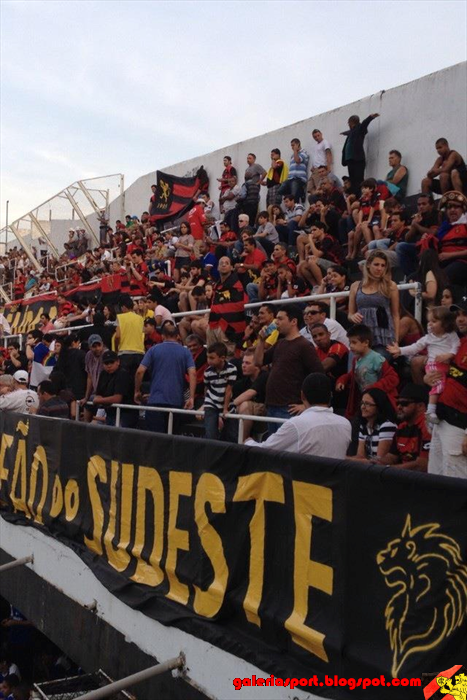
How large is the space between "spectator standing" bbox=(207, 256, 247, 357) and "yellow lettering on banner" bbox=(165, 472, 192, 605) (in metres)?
4.33

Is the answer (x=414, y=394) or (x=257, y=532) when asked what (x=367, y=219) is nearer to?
(x=414, y=394)

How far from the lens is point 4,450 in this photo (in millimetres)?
10281

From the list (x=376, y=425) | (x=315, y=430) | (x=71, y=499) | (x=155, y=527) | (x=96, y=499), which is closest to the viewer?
(x=315, y=430)

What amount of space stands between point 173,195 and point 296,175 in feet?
→ 22.4

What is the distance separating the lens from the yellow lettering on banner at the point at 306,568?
4387mm

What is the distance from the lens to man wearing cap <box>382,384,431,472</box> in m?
6.19

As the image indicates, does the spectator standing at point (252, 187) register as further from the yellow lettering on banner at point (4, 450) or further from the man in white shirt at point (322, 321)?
the man in white shirt at point (322, 321)

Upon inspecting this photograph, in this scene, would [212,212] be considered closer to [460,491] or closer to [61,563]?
[61,563]

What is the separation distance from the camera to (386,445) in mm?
6320

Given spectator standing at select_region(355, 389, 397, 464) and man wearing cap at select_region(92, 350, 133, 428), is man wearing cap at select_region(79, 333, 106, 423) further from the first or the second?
spectator standing at select_region(355, 389, 397, 464)

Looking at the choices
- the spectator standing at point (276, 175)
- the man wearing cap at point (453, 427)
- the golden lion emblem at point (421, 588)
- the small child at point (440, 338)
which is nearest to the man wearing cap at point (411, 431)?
the small child at point (440, 338)

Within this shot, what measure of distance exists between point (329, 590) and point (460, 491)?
3.52 ft

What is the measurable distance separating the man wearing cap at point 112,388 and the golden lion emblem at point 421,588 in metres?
6.57

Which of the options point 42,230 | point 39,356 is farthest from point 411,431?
point 42,230
